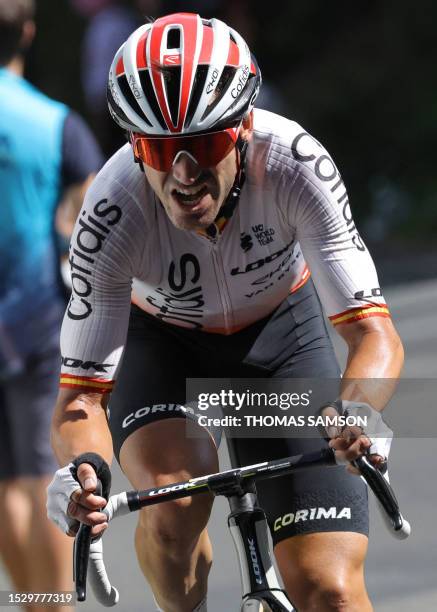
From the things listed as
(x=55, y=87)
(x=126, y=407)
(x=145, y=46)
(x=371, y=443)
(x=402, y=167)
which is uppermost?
(x=55, y=87)

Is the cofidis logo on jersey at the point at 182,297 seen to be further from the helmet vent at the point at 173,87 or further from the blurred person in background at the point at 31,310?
the blurred person in background at the point at 31,310

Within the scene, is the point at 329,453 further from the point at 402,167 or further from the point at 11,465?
the point at 402,167

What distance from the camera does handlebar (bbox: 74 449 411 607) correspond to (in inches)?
123

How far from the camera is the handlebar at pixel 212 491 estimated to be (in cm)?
313

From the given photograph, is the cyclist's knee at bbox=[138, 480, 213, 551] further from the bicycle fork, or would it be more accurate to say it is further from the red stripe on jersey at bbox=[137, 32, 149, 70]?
the red stripe on jersey at bbox=[137, 32, 149, 70]

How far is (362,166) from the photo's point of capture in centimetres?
1419

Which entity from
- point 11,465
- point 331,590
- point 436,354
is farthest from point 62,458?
point 436,354

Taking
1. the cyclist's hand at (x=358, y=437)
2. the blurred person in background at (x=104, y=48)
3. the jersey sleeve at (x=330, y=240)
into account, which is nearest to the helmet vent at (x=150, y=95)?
the jersey sleeve at (x=330, y=240)

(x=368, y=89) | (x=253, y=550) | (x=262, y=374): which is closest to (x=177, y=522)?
(x=253, y=550)

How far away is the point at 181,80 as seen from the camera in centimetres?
357

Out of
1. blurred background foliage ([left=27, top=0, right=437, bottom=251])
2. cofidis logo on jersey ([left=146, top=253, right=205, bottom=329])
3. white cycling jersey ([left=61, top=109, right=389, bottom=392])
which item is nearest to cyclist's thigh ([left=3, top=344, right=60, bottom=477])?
cofidis logo on jersey ([left=146, top=253, right=205, bottom=329])

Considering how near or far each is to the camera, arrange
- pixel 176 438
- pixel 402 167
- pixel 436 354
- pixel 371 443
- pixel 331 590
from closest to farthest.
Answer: pixel 371 443 < pixel 331 590 < pixel 176 438 < pixel 436 354 < pixel 402 167

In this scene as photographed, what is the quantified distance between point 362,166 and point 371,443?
440 inches

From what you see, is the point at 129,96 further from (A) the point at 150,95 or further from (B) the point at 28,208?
(B) the point at 28,208
